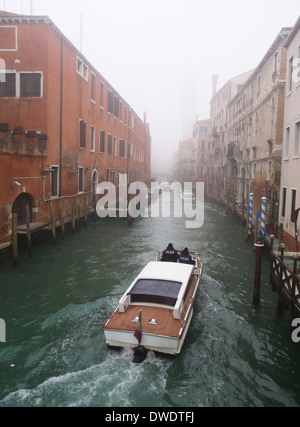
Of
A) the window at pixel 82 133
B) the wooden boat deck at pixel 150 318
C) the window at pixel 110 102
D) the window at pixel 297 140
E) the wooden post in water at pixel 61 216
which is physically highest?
the window at pixel 110 102

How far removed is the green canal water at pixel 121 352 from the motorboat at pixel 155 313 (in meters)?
0.30

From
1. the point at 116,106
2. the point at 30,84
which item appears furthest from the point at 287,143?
the point at 116,106

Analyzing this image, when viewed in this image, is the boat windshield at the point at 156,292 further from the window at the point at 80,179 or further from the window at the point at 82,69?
the window at the point at 82,69

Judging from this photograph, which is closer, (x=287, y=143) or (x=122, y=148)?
(x=287, y=143)

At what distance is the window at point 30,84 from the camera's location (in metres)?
15.2

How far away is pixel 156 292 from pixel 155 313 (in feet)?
1.78

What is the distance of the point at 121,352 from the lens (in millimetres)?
6359

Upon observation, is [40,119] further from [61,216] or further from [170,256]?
[170,256]

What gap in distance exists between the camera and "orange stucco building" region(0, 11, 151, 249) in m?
12.7

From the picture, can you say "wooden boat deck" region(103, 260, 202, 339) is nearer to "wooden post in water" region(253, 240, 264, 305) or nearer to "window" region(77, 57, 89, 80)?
"wooden post in water" region(253, 240, 264, 305)

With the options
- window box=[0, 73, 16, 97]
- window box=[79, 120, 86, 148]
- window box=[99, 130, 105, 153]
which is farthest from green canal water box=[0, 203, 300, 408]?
window box=[99, 130, 105, 153]

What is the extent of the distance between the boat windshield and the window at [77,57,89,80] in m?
14.6

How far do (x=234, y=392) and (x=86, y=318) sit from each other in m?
3.79

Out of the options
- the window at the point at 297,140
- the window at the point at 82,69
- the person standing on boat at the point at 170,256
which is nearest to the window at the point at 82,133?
the window at the point at 82,69
